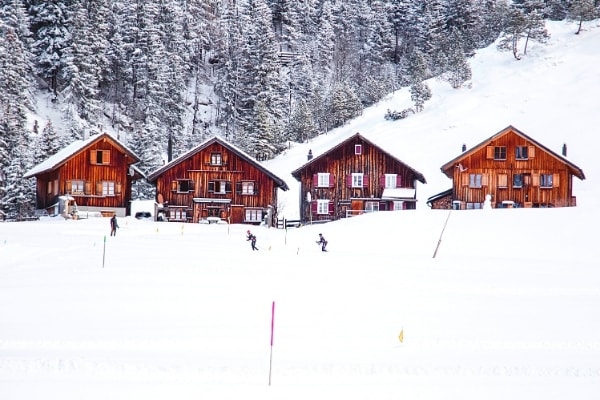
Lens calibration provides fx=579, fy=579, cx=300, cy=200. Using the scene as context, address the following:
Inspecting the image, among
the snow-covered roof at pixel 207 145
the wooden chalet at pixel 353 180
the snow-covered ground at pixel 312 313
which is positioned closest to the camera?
the snow-covered ground at pixel 312 313

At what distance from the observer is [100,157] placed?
5309cm

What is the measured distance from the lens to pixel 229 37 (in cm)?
10200

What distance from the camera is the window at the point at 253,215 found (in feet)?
176

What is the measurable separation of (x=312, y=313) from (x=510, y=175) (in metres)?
40.6

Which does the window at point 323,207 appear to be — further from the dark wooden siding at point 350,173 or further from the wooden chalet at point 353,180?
the dark wooden siding at point 350,173

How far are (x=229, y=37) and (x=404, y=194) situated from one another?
61.1 m

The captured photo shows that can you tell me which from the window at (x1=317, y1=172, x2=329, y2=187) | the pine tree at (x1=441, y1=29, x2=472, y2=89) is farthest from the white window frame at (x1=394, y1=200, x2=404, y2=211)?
the pine tree at (x1=441, y1=29, x2=472, y2=89)

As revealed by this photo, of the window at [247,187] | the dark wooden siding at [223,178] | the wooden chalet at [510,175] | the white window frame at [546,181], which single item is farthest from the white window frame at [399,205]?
the window at [247,187]

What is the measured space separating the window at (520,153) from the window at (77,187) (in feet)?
127

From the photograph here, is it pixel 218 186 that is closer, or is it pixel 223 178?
pixel 223 178

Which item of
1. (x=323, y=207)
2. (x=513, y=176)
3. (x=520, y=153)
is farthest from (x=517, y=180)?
(x=323, y=207)

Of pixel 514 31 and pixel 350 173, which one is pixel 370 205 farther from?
pixel 514 31

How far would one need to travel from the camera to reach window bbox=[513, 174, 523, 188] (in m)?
50.8

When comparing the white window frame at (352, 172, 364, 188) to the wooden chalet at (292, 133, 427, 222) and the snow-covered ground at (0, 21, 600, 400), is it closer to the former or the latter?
the wooden chalet at (292, 133, 427, 222)
